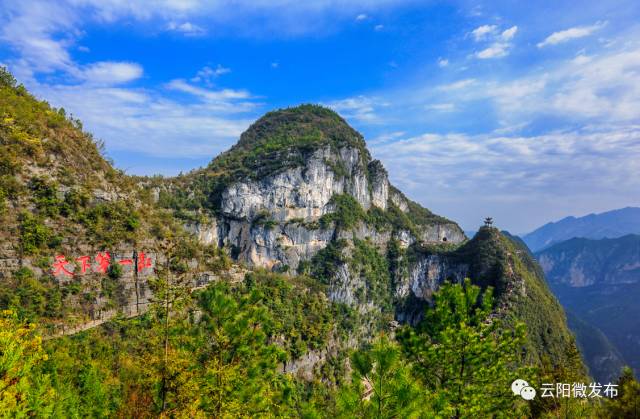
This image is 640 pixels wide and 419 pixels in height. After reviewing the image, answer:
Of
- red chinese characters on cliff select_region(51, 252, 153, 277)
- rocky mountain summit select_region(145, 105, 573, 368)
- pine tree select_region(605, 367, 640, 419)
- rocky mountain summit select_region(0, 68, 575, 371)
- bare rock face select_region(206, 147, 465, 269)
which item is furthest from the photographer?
bare rock face select_region(206, 147, 465, 269)

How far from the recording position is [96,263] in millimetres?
34094

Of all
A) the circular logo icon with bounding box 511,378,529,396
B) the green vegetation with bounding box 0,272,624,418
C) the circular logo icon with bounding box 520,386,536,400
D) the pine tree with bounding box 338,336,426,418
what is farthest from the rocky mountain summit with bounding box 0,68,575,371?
the circular logo icon with bounding box 520,386,536,400

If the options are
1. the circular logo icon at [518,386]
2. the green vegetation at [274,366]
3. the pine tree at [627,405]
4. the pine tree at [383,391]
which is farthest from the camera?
the pine tree at [627,405]

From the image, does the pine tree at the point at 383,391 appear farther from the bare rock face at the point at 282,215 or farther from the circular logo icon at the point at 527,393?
the bare rock face at the point at 282,215

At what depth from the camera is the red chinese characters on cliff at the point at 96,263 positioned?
1238 inches

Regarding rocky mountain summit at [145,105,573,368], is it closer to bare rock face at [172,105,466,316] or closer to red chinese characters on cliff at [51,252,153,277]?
bare rock face at [172,105,466,316]

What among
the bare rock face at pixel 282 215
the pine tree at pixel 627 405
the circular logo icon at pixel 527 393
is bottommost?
the pine tree at pixel 627 405

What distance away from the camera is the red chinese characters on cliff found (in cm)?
3144

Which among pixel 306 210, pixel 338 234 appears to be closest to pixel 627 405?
pixel 306 210

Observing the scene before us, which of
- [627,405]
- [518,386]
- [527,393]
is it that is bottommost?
[627,405]

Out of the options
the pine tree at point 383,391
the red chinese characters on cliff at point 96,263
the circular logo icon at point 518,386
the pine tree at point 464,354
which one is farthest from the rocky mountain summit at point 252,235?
the circular logo icon at point 518,386

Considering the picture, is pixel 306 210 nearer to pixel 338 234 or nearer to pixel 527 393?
pixel 338 234

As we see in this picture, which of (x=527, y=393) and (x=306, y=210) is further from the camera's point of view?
(x=306, y=210)

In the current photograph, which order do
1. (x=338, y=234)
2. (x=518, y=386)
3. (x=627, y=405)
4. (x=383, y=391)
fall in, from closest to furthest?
(x=383, y=391), (x=518, y=386), (x=627, y=405), (x=338, y=234)
